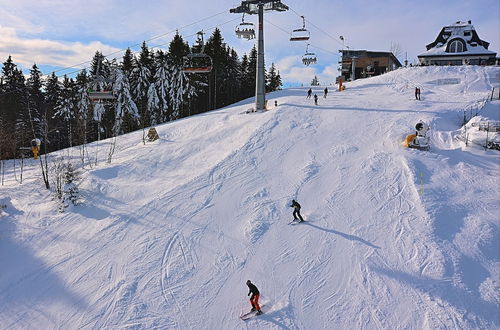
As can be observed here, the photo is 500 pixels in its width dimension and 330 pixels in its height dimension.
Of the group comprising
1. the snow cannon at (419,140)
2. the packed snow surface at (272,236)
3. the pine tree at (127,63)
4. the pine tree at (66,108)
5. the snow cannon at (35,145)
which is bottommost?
the packed snow surface at (272,236)

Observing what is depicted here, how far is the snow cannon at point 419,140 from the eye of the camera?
773 inches

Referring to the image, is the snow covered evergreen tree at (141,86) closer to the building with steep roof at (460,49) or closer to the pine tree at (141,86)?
the pine tree at (141,86)

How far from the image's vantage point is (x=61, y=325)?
10.9m

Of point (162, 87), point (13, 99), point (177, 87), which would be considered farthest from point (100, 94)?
point (13, 99)

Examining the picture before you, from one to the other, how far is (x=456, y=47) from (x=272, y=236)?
46402mm

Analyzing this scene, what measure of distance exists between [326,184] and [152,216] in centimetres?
854

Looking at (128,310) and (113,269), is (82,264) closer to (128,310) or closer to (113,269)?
(113,269)

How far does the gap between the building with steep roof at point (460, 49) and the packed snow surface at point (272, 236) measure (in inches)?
1059

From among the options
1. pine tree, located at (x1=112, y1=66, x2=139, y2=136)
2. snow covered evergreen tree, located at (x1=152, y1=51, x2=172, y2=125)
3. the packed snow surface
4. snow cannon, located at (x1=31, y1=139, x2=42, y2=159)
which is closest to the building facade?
snow covered evergreen tree, located at (x1=152, y1=51, x2=172, y2=125)

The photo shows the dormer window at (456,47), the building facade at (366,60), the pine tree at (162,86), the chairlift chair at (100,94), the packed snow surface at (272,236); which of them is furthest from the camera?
the building facade at (366,60)

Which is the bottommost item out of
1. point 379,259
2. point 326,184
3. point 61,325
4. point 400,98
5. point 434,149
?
point 61,325

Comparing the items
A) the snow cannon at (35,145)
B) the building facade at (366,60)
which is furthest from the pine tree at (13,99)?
the building facade at (366,60)

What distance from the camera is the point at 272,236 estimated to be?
14117mm

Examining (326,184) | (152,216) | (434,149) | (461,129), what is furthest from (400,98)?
(152,216)
